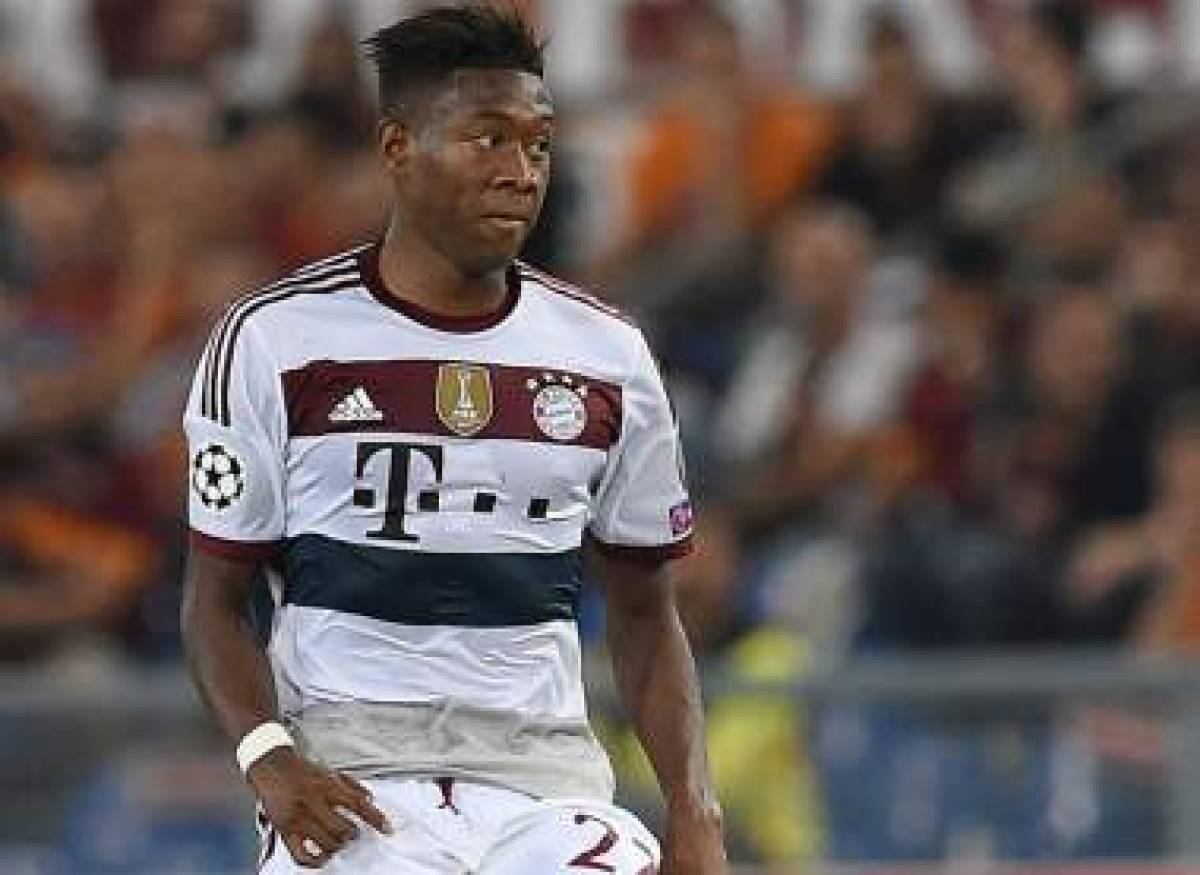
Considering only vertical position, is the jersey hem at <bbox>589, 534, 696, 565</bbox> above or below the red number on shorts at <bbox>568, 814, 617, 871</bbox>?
above

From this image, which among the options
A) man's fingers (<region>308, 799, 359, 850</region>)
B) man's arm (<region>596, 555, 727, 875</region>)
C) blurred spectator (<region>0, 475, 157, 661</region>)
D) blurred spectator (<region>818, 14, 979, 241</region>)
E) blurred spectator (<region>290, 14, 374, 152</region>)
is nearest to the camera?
man's fingers (<region>308, 799, 359, 850</region>)

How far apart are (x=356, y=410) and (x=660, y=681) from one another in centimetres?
76

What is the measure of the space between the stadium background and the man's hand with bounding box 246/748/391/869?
4032 mm

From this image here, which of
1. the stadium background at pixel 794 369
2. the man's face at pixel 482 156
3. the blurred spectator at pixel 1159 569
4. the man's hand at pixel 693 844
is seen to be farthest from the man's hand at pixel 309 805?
the blurred spectator at pixel 1159 569

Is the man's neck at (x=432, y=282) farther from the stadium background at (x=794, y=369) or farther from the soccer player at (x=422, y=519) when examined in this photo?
the stadium background at (x=794, y=369)

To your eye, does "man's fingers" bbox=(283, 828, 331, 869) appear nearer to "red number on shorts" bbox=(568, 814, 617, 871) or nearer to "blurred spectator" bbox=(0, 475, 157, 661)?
"red number on shorts" bbox=(568, 814, 617, 871)

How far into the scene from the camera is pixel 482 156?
20.7 feet

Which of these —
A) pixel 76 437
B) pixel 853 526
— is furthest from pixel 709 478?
pixel 76 437

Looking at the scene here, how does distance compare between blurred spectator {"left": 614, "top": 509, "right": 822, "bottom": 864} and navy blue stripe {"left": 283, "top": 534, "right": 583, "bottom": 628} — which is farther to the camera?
blurred spectator {"left": 614, "top": 509, "right": 822, "bottom": 864}

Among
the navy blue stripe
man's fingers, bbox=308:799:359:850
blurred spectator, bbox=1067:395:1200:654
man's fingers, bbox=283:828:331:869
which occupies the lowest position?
blurred spectator, bbox=1067:395:1200:654

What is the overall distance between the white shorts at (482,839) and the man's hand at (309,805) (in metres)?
0.03

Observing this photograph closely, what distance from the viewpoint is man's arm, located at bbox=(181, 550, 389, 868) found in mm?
6184

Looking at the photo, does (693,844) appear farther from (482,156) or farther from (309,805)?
(482,156)

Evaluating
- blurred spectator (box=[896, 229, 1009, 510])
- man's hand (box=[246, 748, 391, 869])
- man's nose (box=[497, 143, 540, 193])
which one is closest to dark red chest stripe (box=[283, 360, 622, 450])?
man's nose (box=[497, 143, 540, 193])
